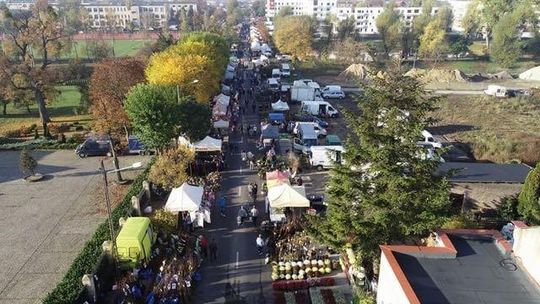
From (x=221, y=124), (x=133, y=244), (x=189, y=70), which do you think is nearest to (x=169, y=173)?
(x=133, y=244)

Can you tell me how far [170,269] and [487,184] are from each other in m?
15.0

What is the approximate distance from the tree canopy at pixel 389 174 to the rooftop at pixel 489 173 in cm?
684

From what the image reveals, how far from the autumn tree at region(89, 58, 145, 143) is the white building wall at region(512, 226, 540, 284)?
24177 mm

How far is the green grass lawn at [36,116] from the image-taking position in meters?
38.1

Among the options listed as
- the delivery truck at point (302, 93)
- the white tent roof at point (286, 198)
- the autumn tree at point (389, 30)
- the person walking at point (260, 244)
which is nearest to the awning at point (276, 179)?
the white tent roof at point (286, 198)

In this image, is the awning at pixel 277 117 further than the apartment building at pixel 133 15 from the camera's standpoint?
No

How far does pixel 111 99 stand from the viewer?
30219 mm

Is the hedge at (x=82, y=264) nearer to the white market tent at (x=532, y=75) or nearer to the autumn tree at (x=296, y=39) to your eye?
the autumn tree at (x=296, y=39)

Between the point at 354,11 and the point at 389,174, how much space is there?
129m

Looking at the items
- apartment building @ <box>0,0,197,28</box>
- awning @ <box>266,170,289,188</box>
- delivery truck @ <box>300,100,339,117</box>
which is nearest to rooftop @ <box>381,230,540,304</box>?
awning @ <box>266,170,289,188</box>

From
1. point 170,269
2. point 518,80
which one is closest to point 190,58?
point 170,269

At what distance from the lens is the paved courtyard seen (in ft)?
54.1

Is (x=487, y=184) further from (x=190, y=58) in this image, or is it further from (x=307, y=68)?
(x=307, y=68)

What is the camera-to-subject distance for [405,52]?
7669 cm
